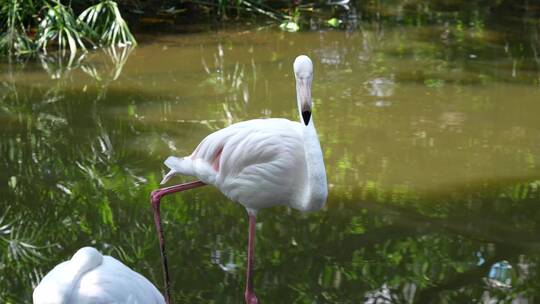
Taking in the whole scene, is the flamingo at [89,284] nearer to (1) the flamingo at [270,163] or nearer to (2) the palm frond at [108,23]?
(1) the flamingo at [270,163]

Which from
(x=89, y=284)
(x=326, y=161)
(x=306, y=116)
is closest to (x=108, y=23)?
(x=326, y=161)

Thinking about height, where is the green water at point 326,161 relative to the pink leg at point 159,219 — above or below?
below

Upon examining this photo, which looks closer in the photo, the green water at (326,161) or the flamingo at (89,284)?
the flamingo at (89,284)

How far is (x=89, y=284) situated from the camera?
293 cm

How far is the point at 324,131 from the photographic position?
20.1 feet

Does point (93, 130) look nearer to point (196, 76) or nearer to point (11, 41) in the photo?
point (196, 76)

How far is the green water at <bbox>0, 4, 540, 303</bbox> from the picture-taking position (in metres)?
4.19

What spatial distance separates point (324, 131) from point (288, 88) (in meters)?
1.16

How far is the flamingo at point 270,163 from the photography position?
142 inches

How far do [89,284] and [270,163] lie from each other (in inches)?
42.5

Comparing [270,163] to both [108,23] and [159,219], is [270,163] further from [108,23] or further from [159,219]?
[108,23]

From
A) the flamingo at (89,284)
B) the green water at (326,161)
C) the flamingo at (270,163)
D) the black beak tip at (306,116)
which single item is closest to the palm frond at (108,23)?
the green water at (326,161)

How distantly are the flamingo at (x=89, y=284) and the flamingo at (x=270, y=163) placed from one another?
2.76 feet

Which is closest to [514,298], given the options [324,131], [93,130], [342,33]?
[324,131]
